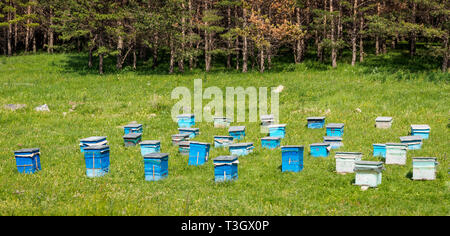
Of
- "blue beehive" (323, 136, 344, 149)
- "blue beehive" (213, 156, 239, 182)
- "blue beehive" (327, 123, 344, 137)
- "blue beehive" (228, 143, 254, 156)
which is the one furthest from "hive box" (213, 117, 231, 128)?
"blue beehive" (213, 156, 239, 182)

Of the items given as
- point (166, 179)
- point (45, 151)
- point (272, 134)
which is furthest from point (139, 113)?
point (166, 179)

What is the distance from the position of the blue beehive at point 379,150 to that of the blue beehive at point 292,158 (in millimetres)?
2871

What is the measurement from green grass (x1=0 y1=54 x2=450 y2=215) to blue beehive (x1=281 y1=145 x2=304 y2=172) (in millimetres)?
243

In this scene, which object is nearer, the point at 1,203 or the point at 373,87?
the point at 1,203

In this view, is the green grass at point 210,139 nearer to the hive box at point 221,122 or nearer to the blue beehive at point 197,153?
the blue beehive at point 197,153

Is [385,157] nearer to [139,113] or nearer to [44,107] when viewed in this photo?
[139,113]

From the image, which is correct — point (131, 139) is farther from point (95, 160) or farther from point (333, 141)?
point (333, 141)

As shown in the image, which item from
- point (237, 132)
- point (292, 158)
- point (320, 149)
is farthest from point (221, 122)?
point (292, 158)

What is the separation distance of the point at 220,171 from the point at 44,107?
54.5 feet

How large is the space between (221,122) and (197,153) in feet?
20.8

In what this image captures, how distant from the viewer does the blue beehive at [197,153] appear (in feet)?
41.6

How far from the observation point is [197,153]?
1275 cm

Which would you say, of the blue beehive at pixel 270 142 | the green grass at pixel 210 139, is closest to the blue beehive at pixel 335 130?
the green grass at pixel 210 139

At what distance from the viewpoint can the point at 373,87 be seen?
2505 cm
